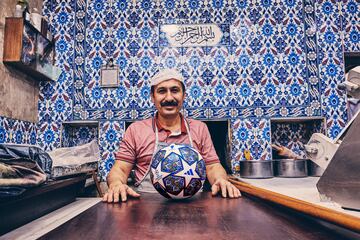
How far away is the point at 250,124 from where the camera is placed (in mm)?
3869

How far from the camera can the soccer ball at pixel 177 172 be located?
52.3 inches

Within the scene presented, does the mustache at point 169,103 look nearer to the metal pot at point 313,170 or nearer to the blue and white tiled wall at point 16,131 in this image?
the metal pot at point 313,170

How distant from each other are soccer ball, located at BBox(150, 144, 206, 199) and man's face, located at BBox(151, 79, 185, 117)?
3.31 feet

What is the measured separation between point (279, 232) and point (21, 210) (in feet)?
4.36

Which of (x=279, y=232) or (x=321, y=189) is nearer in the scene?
(x=279, y=232)

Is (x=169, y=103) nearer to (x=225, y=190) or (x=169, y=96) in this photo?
(x=169, y=96)

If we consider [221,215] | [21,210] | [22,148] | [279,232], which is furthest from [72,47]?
[279,232]

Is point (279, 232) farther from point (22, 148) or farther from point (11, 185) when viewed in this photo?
point (22, 148)

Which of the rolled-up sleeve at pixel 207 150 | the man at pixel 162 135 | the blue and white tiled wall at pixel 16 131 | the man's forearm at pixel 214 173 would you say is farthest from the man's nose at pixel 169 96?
the blue and white tiled wall at pixel 16 131

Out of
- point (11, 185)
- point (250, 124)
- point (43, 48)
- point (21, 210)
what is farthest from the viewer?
point (250, 124)

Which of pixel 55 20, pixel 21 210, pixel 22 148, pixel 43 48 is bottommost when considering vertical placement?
pixel 21 210

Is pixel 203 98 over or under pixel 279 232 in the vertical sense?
over

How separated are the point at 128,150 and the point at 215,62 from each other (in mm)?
2227

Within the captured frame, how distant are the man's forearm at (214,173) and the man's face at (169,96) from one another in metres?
0.58
